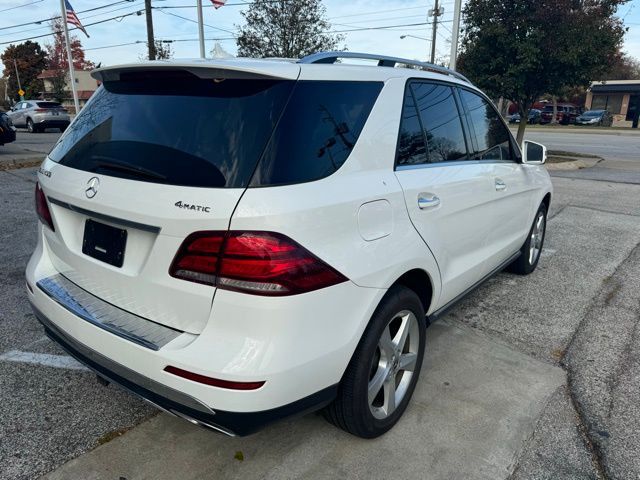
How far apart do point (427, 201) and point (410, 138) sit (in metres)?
0.35

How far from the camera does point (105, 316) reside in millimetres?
2076

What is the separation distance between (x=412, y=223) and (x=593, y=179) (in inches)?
443

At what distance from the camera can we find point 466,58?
1485 cm

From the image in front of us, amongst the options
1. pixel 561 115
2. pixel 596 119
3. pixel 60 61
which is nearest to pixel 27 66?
pixel 60 61

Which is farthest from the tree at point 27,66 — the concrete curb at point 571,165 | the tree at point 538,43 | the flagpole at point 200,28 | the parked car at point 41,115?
the concrete curb at point 571,165

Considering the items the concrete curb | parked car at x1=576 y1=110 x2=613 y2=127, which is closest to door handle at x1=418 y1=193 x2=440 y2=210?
the concrete curb

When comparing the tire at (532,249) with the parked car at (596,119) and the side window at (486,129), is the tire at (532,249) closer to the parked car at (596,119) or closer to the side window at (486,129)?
the side window at (486,129)

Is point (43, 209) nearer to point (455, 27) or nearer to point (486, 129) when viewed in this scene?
point (486, 129)

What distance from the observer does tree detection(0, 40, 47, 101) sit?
66.6 m

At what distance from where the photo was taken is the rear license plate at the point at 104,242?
2.02m

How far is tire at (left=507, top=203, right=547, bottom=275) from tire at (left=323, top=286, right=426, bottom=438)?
2.49m

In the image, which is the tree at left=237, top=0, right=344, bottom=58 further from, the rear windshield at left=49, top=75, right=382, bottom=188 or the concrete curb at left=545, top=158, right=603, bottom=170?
the rear windshield at left=49, top=75, right=382, bottom=188

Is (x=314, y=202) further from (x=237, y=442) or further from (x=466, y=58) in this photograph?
(x=466, y=58)

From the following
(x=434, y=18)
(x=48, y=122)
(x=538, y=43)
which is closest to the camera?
(x=538, y=43)
